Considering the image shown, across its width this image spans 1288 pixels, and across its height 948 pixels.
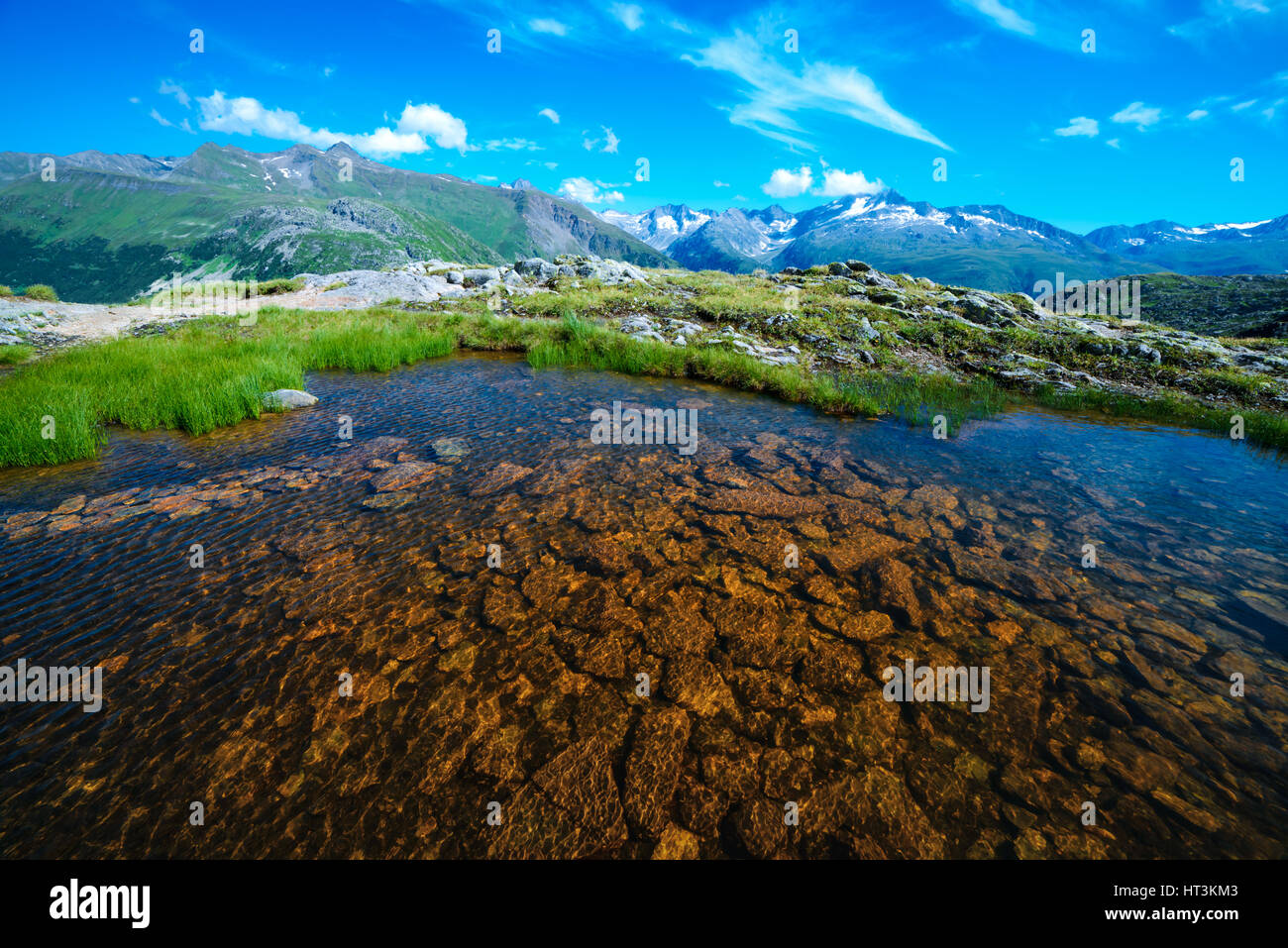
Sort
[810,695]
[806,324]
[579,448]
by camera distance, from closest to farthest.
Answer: [810,695] → [579,448] → [806,324]

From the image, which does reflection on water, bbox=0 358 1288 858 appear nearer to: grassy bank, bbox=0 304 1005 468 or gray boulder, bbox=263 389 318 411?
grassy bank, bbox=0 304 1005 468

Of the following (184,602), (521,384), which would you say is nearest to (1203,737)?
Result: (184,602)

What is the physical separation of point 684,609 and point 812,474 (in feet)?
19.7

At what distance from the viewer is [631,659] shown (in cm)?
570

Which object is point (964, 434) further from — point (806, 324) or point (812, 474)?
point (806, 324)

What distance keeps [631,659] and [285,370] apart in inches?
721

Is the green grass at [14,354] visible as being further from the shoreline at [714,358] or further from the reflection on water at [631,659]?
the reflection on water at [631,659]

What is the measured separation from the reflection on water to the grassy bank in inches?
106

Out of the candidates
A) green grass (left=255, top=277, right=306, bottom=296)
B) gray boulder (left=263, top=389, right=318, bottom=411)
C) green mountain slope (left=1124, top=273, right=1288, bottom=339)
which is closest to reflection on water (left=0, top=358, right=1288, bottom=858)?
gray boulder (left=263, top=389, right=318, bottom=411)

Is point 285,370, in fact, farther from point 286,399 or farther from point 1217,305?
point 1217,305

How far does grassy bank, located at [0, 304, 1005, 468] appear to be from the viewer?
11953 millimetres

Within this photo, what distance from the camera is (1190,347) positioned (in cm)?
2281

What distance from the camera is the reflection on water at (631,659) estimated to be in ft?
13.2

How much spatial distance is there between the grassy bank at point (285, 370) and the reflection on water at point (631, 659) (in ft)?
8.86
